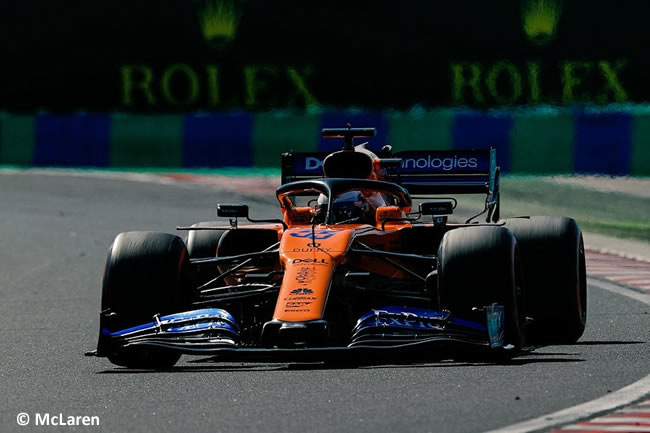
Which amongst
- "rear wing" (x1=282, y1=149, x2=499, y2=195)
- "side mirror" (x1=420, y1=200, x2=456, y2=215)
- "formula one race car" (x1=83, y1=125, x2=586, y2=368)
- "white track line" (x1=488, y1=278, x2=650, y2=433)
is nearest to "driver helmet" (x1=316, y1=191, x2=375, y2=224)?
"formula one race car" (x1=83, y1=125, x2=586, y2=368)

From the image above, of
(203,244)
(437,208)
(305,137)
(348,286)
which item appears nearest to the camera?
(348,286)

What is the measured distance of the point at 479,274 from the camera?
870cm

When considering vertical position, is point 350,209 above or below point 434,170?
below

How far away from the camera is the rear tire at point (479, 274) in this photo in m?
8.68

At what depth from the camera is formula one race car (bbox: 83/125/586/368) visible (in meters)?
8.48

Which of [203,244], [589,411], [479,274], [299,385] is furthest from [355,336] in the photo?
[203,244]

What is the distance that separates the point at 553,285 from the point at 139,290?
8.17 ft

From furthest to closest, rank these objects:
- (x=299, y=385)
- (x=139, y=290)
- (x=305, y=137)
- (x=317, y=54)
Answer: (x=317, y=54) < (x=305, y=137) < (x=139, y=290) < (x=299, y=385)

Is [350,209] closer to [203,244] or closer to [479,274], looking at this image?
[203,244]

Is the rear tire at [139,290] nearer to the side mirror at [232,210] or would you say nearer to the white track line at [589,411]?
the side mirror at [232,210]

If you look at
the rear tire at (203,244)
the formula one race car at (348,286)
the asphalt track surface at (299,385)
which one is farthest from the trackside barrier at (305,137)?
the formula one race car at (348,286)

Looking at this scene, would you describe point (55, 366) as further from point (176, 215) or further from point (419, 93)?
point (419, 93)

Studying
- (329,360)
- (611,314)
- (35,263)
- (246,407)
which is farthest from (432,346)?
(35,263)

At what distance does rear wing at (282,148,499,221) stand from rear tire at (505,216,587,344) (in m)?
1.65
